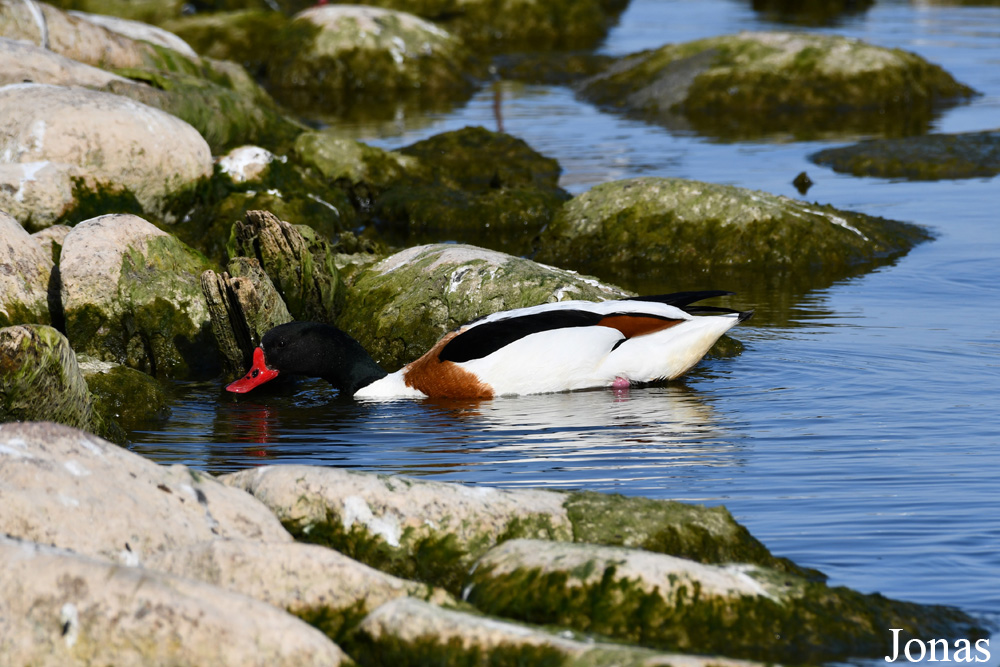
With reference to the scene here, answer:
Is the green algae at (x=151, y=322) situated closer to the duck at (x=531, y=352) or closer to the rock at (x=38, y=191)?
the duck at (x=531, y=352)

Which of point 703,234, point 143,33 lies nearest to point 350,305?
point 703,234

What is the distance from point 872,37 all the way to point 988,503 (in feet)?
81.9

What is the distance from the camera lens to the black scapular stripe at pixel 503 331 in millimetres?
8703

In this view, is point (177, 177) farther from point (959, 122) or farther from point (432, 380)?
point (959, 122)

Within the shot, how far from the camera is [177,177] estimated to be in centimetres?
1241

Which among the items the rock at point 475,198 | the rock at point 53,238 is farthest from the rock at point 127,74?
the rock at point 53,238

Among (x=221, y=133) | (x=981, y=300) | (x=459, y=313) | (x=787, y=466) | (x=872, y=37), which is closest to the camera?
(x=787, y=466)

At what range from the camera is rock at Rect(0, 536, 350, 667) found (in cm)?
440

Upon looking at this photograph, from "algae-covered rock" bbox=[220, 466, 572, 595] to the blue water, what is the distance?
102 centimetres

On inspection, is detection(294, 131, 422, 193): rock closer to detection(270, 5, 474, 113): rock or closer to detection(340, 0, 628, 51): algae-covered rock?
detection(270, 5, 474, 113): rock

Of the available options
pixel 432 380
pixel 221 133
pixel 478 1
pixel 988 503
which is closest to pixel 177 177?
pixel 221 133

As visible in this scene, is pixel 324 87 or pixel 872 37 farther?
pixel 872 37

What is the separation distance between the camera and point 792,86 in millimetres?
22125

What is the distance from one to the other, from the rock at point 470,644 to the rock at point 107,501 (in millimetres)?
996
